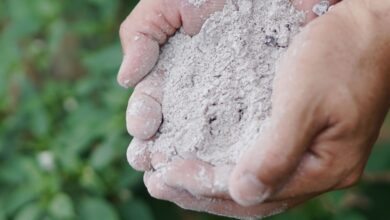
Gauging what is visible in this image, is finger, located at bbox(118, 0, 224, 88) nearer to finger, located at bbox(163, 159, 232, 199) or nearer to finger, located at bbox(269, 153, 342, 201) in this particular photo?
finger, located at bbox(163, 159, 232, 199)

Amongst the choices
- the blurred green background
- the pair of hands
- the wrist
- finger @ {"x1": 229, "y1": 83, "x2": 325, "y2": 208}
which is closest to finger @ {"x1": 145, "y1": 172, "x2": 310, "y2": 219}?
the pair of hands

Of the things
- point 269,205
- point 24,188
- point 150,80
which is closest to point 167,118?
point 150,80

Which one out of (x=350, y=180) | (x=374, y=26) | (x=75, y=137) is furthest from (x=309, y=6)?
(x=75, y=137)

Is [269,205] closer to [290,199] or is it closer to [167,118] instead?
[290,199]

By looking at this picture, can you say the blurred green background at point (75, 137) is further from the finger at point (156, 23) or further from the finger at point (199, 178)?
the finger at point (199, 178)

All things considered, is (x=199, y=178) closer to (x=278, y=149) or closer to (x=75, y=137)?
(x=278, y=149)

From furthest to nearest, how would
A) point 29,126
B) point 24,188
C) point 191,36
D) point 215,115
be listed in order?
point 29,126
point 24,188
point 191,36
point 215,115

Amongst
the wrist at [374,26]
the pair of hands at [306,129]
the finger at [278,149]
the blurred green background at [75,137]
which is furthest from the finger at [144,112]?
the blurred green background at [75,137]
